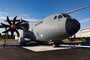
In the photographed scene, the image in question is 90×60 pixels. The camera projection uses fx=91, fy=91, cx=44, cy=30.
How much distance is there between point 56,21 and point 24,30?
37.5 ft

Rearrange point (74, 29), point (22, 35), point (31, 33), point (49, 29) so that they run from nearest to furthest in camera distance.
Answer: point (74, 29) → point (49, 29) → point (31, 33) → point (22, 35)

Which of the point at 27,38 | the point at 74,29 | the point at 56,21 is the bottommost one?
the point at 27,38

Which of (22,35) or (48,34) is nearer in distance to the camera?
(48,34)

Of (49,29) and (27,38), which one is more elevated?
(49,29)

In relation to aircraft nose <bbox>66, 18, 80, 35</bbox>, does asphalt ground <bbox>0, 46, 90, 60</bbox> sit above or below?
below

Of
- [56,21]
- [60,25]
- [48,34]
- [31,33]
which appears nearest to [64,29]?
[60,25]

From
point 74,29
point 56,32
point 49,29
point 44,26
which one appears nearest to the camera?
point 74,29

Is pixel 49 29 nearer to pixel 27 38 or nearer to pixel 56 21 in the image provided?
pixel 56 21

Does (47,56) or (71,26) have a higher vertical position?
(71,26)

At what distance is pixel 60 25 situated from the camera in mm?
11086

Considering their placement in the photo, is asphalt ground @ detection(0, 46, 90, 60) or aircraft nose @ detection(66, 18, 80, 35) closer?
asphalt ground @ detection(0, 46, 90, 60)

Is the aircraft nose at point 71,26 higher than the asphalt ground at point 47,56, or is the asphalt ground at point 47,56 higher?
the aircraft nose at point 71,26

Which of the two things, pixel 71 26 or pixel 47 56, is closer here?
pixel 47 56

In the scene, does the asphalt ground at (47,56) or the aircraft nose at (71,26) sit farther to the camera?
the aircraft nose at (71,26)
